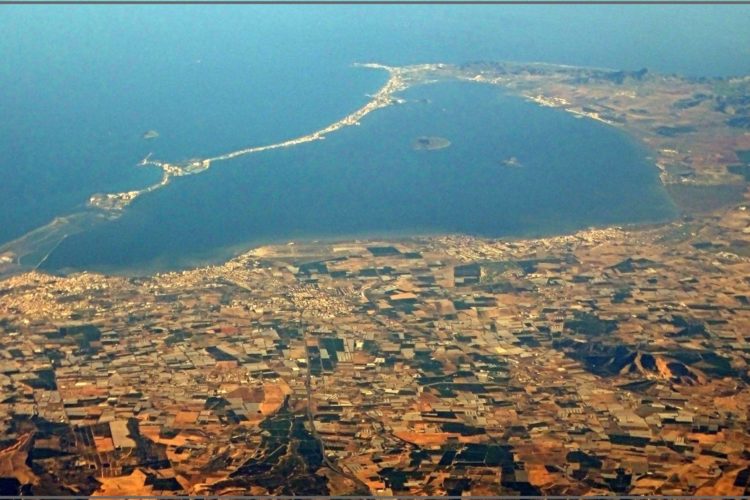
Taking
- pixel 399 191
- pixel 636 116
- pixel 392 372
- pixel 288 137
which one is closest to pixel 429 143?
pixel 399 191

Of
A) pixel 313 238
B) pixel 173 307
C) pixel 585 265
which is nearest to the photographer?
pixel 173 307

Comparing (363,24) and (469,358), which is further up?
(363,24)

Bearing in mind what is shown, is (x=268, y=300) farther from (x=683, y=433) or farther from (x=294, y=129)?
(x=294, y=129)

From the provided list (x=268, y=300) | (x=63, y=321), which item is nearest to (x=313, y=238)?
(x=268, y=300)

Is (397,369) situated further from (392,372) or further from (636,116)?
(636,116)

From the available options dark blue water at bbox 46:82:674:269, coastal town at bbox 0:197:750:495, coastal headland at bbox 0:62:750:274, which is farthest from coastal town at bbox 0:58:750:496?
coastal headland at bbox 0:62:750:274

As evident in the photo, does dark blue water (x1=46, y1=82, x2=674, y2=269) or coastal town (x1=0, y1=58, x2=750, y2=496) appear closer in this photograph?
coastal town (x1=0, y1=58, x2=750, y2=496)

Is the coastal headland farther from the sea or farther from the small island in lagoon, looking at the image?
the small island in lagoon

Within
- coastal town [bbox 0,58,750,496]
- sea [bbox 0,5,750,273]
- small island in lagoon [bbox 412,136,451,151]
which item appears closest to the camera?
coastal town [bbox 0,58,750,496]

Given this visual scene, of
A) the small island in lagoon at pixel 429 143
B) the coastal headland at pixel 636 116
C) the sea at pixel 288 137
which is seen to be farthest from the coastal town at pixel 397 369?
the small island in lagoon at pixel 429 143

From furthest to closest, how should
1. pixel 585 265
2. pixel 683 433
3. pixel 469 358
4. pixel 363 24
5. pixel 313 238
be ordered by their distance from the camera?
1. pixel 363 24
2. pixel 313 238
3. pixel 585 265
4. pixel 469 358
5. pixel 683 433
